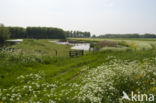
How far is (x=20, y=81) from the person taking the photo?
9141mm

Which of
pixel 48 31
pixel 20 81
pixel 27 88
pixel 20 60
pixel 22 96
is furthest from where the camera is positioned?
pixel 48 31

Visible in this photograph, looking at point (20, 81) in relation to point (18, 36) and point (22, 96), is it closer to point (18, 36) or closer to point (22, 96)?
point (22, 96)

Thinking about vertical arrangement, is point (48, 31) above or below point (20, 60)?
above

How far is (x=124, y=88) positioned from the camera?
19.7 ft

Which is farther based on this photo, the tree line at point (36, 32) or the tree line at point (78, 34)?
the tree line at point (78, 34)

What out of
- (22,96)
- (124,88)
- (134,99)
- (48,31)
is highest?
(48,31)

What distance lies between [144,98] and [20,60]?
1223 cm

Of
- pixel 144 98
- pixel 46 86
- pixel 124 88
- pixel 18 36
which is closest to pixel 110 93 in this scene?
pixel 124 88

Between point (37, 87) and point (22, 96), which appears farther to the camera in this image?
point (37, 87)

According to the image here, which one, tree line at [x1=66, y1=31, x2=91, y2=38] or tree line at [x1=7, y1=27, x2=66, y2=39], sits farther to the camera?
tree line at [x1=66, y1=31, x2=91, y2=38]

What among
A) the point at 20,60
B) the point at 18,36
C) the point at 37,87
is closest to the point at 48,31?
the point at 18,36

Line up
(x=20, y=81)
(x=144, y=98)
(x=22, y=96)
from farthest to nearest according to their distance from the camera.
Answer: (x=20, y=81) < (x=22, y=96) < (x=144, y=98)

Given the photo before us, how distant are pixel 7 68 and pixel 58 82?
474 cm

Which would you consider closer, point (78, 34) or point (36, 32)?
point (36, 32)
